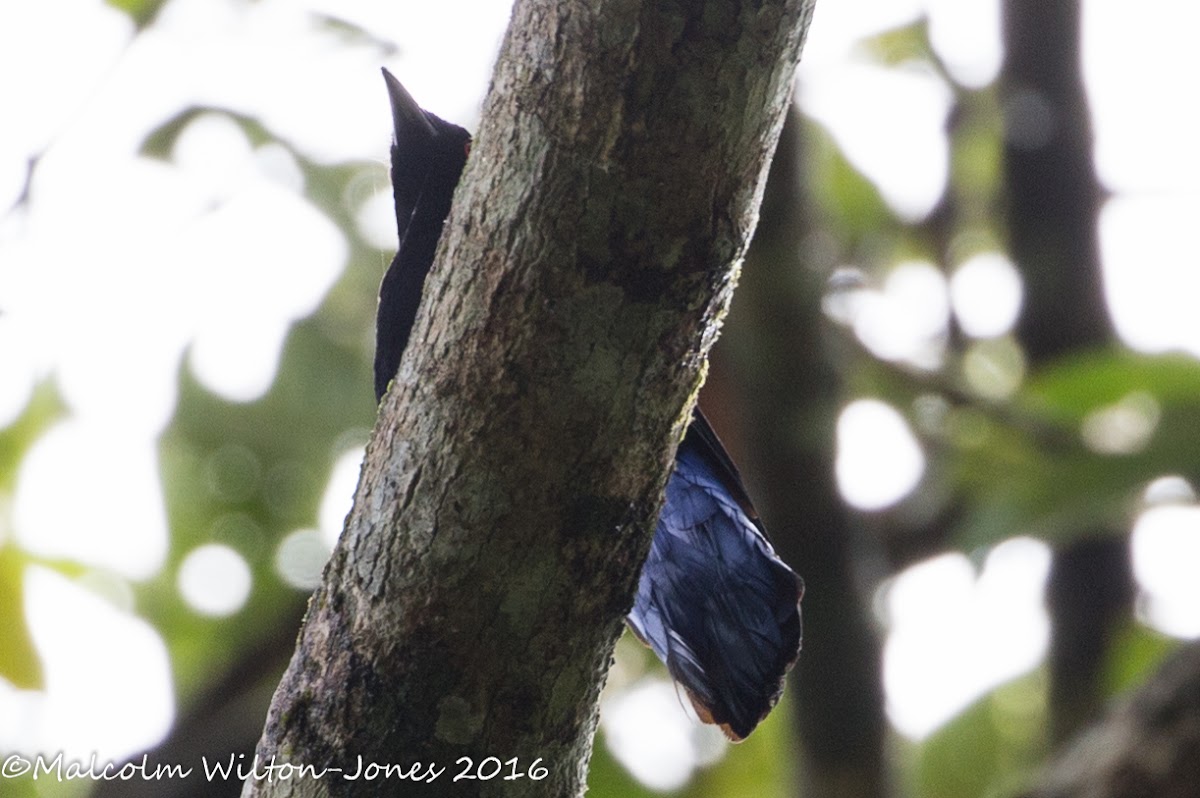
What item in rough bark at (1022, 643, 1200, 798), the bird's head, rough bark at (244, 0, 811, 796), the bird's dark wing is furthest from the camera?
the bird's head

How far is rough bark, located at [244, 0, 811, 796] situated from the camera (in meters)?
1.52

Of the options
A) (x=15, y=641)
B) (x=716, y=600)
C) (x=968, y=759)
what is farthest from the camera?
(x=968, y=759)

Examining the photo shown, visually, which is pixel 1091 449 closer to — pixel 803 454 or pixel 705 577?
pixel 803 454

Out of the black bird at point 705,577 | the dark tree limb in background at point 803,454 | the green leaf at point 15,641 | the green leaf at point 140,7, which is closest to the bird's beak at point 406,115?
the black bird at point 705,577

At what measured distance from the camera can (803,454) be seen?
357cm

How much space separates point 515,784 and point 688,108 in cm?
89

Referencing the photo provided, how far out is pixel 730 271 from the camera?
1.65m

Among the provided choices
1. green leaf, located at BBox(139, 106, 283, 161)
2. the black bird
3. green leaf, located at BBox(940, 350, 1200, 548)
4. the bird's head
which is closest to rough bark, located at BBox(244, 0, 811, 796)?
the black bird

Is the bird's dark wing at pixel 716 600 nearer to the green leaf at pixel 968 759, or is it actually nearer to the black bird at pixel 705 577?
the black bird at pixel 705 577

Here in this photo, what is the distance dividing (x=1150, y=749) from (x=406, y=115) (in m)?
2.16

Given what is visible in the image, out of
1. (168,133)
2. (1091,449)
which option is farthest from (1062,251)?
(168,133)

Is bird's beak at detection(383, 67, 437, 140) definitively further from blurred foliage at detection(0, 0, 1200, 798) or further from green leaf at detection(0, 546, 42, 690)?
green leaf at detection(0, 546, 42, 690)

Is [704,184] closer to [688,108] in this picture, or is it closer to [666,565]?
[688,108]

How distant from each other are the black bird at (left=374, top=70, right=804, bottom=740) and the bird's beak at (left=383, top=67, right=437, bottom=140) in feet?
0.72
